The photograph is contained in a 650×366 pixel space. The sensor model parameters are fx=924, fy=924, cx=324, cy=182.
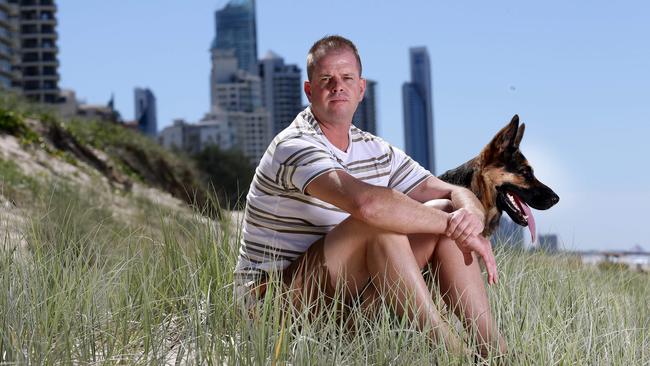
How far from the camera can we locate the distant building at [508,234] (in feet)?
14.8

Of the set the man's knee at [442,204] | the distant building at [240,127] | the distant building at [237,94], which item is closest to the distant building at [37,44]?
the distant building at [237,94]

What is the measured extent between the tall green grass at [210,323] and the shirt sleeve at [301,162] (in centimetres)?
41

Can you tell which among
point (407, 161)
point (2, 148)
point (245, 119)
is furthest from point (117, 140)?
point (245, 119)

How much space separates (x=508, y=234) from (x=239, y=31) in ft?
574

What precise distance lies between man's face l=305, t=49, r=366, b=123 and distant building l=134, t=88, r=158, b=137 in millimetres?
157778

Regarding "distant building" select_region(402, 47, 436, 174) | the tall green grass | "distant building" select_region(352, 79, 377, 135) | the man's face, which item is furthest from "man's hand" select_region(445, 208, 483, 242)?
"distant building" select_region(402, 47, 436, 174)

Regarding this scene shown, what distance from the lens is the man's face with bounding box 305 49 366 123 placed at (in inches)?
136

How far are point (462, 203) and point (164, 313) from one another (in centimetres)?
120

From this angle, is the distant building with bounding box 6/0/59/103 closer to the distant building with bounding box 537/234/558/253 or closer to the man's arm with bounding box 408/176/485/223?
the distant building with bounding box 537/234/558/253

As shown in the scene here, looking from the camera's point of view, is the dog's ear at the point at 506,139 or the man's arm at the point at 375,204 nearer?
the man's arm at the point at 375,204

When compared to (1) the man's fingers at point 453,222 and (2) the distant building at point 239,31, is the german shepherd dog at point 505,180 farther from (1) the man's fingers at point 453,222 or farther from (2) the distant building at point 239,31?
(2) the distant building at point 239,31

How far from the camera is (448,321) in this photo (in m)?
3.03

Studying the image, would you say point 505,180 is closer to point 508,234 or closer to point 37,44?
point 508,234

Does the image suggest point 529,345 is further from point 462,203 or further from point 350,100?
point 350,100
